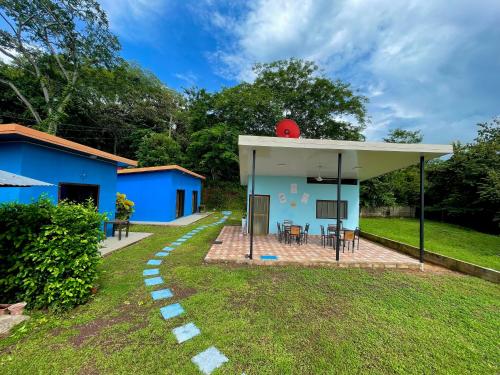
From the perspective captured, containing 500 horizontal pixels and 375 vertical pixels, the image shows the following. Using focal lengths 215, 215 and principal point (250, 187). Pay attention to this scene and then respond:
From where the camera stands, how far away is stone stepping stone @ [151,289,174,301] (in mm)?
3723

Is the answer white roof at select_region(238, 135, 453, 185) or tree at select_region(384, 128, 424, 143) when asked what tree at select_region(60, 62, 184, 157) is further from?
tree at select_region(384, 128, 424, 143)

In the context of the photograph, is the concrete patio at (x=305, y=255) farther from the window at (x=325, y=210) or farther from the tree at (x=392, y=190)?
the tree at (x=392, y=190)

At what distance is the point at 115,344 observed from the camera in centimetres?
252

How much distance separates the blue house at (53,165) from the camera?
5129 mm

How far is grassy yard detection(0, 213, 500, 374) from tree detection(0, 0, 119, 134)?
18886 millimetres

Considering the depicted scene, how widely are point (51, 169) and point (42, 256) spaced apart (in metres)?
4.02

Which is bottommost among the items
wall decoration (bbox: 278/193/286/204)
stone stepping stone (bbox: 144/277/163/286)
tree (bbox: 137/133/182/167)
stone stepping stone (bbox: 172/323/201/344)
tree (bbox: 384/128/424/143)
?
stone stepping stone (bbox: 144/277/163/286)

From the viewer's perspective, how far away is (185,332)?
2.76 meters

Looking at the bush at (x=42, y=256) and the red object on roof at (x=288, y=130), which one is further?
the red object on roof at (x=288, y=130)

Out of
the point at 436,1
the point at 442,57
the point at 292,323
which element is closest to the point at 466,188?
the point at 442,57

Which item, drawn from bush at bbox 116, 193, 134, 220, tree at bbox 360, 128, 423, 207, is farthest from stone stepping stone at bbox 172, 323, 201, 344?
tree at bbox 360, 128, 423, 207

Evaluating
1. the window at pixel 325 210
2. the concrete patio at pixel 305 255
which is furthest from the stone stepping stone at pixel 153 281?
the window at pixel 325 210

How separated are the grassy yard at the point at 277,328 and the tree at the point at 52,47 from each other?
744 inches

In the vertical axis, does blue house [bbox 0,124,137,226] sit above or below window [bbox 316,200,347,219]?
above
